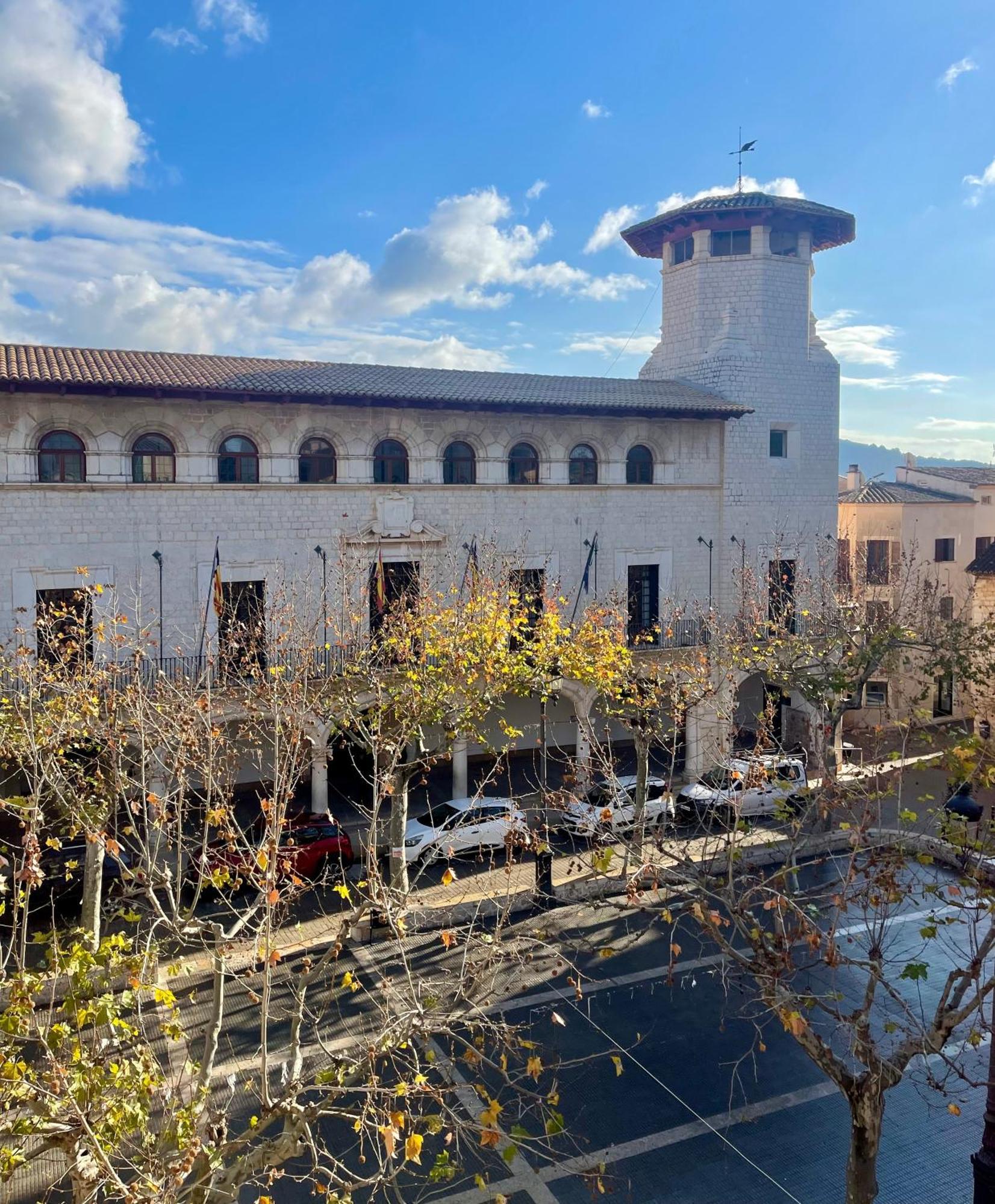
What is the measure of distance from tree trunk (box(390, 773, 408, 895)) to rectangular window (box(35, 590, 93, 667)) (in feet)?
21.2

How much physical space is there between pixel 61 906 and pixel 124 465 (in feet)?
32.7

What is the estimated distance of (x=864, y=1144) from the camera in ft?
29.0

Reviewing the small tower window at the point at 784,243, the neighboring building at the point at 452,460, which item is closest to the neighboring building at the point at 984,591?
the neighboring building at the point at 452,460

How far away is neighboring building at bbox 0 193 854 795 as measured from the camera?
2155 cm

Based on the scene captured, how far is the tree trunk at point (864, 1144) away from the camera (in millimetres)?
8719

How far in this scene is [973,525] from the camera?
128ft

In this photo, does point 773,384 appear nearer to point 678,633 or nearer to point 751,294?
point 751,294

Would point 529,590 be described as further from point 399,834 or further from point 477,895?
point 399,834

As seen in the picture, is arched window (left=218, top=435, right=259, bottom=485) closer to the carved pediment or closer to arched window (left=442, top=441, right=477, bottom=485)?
the carved pediment

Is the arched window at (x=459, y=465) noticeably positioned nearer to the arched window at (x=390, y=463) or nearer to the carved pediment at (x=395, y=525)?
the arched window at (x=390, y=463)

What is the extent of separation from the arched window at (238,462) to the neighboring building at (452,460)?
6cm

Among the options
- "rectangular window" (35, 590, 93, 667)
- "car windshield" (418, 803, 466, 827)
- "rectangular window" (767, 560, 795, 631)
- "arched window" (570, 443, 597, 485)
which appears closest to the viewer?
"rectangular window" (35, 590, 93, 667)

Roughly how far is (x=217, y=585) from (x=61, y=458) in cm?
482

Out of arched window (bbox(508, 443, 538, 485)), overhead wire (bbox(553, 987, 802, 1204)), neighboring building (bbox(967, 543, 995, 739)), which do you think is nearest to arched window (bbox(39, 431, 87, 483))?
arched window (bbox(508, 443, 538, 485))
